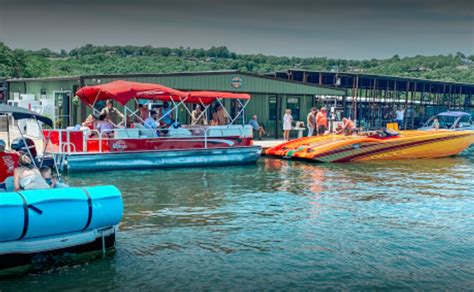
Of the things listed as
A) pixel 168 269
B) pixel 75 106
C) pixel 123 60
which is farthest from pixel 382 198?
pixel 123 60

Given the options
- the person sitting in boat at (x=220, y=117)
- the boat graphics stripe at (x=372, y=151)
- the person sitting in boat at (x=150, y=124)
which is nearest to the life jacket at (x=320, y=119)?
the boat graphics stripe at (x=372, y=151)

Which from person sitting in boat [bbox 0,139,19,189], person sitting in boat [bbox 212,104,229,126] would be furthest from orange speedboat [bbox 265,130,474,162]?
person sitting in boat [bbox 0,139,19,189]

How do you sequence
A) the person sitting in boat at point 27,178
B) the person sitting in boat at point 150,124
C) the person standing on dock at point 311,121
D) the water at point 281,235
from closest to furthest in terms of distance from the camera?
the water at point 281,235 → the person sitting in boat at point 27,178 → the person sitting in boat at point 150,124 → the person standing on dock at point 311,121

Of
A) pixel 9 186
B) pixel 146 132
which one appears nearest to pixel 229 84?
pixel 146 132

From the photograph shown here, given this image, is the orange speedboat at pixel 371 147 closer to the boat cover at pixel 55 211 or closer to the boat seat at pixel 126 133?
the boat seat at pixel 126 133

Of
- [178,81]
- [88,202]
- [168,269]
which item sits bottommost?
[168,269]

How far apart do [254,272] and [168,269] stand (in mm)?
1271

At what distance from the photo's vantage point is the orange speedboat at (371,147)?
70.4 feet

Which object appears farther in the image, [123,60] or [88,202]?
[123,60]

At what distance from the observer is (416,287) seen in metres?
7.91

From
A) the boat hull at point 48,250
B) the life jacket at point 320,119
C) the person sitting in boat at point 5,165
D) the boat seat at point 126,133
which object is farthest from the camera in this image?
the life jacket at point 320,119

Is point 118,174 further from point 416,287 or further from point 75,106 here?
point 416,287

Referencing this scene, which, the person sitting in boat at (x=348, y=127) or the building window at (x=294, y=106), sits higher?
the building window at (x=294, y=106)

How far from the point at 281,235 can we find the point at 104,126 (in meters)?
9.45
